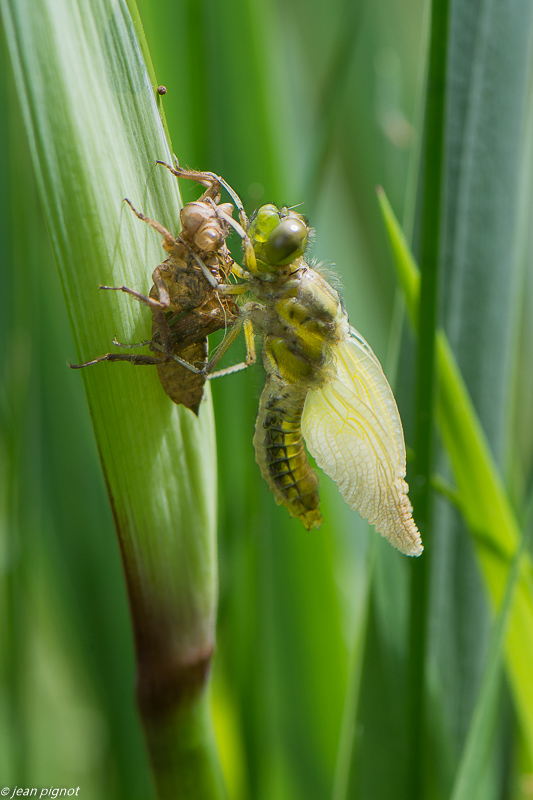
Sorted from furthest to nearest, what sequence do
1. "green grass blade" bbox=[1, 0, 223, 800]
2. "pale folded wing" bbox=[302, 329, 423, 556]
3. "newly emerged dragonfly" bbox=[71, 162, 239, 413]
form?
"pale folded wing" bbox=[302, 329, 423, 556]
"newly emerged dragonfly" bbox=[71, 162, 239, 413]
"green grass blade" bbox=[1, 0, 223, 800]

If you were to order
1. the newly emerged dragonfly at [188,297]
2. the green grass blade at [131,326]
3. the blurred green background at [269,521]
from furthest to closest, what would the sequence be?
the blurred green background at [269,521] < the newly emerged dragonfly at [188,297] < the green grass blade at [131,326]

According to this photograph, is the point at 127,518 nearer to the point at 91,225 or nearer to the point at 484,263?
the point at 91,225

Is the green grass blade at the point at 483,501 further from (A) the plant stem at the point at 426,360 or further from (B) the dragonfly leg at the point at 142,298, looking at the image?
(B) the dragonfly leg at the point at 142,298

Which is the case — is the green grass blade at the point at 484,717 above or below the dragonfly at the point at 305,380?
below

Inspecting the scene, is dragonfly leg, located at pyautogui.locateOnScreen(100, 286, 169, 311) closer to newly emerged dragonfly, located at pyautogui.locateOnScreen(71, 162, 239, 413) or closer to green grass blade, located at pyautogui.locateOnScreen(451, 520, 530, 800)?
newly emerged dragonfly, located at pyautogui.locateOnScreen(71, 162, 239, 413)

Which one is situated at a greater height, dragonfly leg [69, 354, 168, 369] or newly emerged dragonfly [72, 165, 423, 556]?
dragonfly leg [69, 354, 168, 369]

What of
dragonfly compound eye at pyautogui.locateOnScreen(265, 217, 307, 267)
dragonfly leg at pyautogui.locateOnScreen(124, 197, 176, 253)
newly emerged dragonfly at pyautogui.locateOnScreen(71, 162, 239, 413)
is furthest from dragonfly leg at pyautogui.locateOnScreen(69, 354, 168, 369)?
dragonfly compound eye at pyautogui.locateOnScreen(265, 217, 307, 267)

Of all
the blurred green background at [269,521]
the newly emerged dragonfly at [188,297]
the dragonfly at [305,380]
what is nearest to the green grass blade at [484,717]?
the blurred green background at [269,521]
